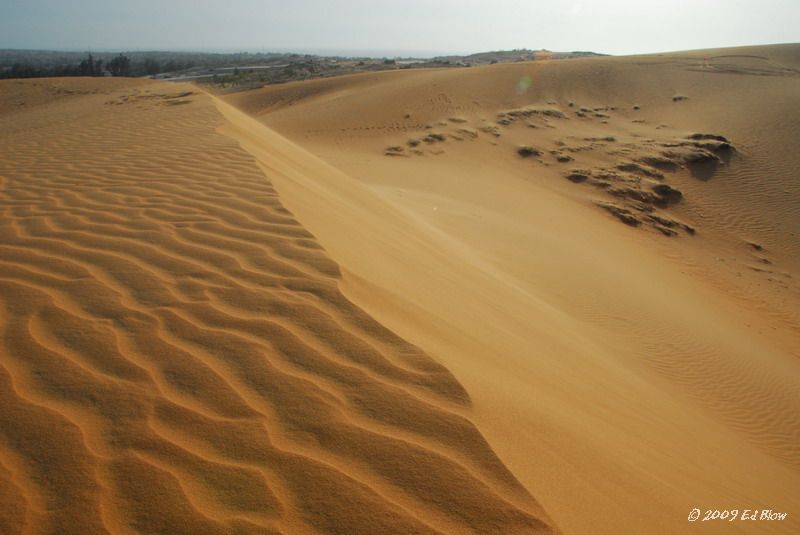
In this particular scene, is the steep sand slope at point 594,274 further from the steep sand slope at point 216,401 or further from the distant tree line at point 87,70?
the distant tree line at point 87,70

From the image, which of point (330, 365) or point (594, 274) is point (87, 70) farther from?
point (330, 365)

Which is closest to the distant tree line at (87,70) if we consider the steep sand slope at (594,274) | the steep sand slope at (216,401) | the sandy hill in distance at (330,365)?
the steep sand slope at (594,274)

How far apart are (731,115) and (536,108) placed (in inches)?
300

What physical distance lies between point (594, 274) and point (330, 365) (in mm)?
5984

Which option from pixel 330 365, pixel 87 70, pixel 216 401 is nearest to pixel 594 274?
pixel 330 365

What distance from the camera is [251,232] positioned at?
310 centimetres

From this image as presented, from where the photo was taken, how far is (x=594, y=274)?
6898mm

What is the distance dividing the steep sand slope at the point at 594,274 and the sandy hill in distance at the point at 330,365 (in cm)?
3

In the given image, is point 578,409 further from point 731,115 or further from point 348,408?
point 731,115

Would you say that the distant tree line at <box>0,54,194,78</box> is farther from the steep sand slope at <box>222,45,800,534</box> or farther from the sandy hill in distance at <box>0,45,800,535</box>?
the sandy hill in distance at <box>0,45,800,535</box>

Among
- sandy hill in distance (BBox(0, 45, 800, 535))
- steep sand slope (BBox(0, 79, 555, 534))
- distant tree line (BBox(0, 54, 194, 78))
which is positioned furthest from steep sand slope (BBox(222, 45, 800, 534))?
distant tree line (BBox(0, 54, 194, 78))

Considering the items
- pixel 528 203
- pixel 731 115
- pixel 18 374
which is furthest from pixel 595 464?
pixel 731 115

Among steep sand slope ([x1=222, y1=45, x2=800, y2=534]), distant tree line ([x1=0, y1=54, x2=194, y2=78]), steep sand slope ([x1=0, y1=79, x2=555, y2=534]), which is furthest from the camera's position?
distant tree line ([x1=0, y1=54, x2=194, y2=78])

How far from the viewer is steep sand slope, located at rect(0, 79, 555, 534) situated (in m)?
1.34
